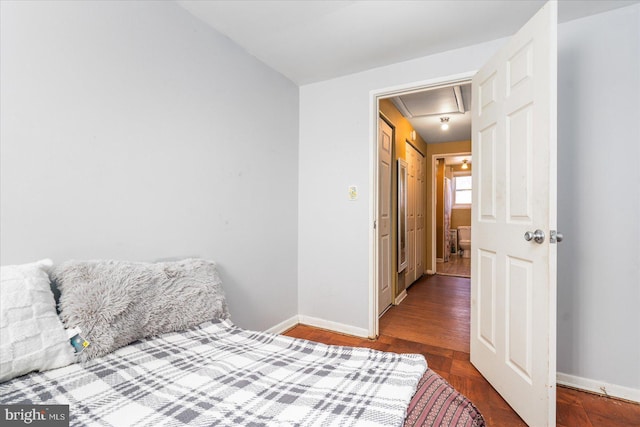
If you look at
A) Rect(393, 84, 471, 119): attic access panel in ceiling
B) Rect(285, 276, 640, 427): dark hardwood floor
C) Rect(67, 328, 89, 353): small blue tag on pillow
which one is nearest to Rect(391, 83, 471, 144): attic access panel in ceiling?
Rect(393, 84, 471, 119): attic access panel in ceiling

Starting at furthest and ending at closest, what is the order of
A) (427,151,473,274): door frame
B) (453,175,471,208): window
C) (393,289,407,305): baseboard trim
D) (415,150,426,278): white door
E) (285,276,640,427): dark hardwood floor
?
(453,175,471,208): window
(427,151,473,274): door frame
(415,150,426,278): white door
(393,289,407,305): baseboard trim
(285,276,640,427): dark hardwood floor

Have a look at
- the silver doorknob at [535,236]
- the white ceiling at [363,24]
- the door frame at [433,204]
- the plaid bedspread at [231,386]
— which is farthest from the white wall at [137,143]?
the door frame at [433,204]

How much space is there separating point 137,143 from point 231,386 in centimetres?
137

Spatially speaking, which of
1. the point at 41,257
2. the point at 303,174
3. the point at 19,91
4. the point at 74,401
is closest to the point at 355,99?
the point at 303,174

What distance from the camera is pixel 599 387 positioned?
1900 millimetres

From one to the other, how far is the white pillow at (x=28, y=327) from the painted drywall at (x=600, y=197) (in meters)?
2.74

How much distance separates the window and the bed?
829 cm

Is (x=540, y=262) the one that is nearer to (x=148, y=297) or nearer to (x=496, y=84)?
(x=496, y=84)

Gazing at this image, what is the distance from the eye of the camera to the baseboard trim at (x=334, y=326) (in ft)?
9.06

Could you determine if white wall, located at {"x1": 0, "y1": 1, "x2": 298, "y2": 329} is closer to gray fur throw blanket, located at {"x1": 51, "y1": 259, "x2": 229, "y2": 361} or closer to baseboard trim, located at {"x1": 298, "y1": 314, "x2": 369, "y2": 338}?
gray fur throw blanket, located at {"x1": 51, "y1": 259, "x2": 229, "y2": 361}

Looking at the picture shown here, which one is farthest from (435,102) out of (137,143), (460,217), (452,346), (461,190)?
(461,190)

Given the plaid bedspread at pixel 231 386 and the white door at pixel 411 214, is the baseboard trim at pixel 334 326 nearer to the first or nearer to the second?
the plaid bedspread at pixel 231 386

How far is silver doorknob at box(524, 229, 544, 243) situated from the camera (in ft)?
4.93
